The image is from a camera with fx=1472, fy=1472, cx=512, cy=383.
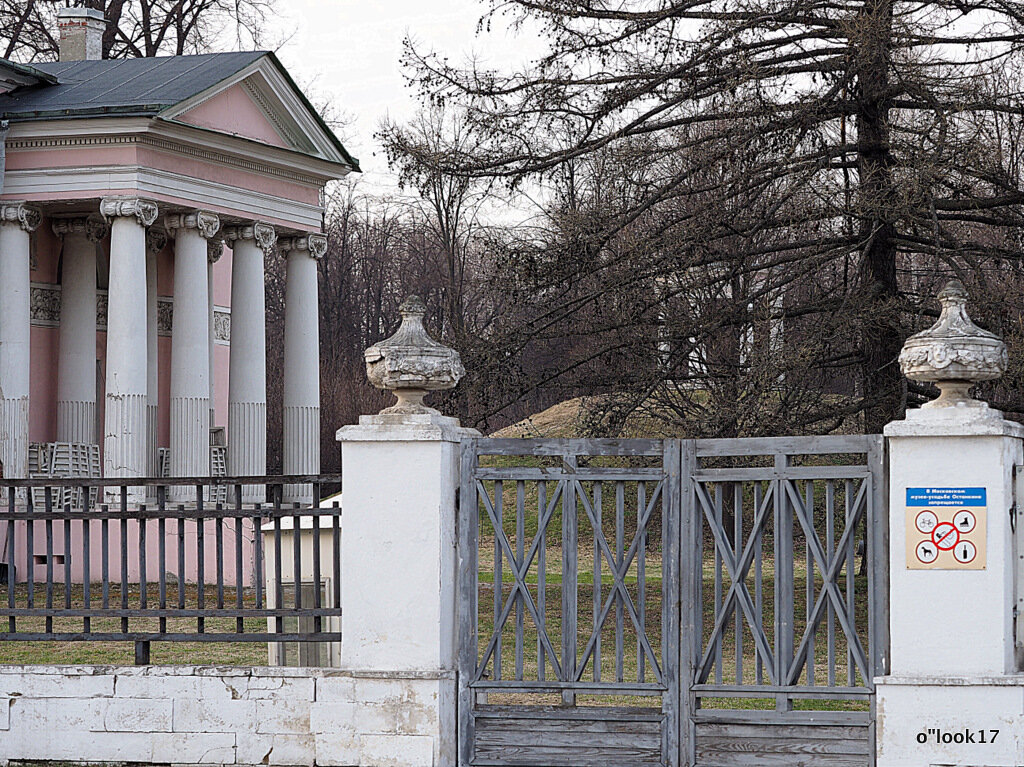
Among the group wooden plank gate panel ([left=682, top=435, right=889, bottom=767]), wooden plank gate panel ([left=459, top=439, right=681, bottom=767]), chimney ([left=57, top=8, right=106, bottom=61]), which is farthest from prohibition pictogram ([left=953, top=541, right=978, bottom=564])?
chimney ([left=57, top=8, right=106, bottom=61])

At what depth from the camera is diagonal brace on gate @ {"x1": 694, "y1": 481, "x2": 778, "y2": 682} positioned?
7504mm

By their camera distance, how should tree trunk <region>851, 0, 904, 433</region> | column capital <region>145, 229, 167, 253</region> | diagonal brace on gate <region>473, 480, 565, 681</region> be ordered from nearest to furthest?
diagonal brace on gate <region>473, 480, 565, 681</region> < tree trunk <region>851, 0, 904, 433</region> < column capital <region>145, 229, 167, 253</region>

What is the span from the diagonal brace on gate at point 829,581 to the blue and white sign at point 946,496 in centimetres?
25

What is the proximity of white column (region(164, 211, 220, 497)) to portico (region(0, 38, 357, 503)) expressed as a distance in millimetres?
22

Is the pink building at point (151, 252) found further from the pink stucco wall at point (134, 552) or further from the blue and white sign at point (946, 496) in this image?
the blue and white sign at point (946, 496)

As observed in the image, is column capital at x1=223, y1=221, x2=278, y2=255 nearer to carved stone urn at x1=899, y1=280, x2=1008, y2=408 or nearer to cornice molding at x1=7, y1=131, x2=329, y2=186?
cornice molding at x1=7, y1=131, x2=329, y2=186

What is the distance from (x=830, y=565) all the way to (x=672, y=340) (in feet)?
24.0

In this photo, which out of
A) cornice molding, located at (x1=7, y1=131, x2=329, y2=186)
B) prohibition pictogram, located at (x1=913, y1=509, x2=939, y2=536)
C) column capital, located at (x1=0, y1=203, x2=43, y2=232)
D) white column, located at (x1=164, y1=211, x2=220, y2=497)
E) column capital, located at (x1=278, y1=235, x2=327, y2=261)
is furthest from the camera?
column capital, located at (x1=278, y1=235, x2=327, y2=261)

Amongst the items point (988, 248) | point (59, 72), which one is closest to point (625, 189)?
point (988, 248)

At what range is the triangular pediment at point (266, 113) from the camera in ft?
65.5

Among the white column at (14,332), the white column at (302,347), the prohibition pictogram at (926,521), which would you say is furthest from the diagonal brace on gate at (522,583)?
the white column at (302,347)

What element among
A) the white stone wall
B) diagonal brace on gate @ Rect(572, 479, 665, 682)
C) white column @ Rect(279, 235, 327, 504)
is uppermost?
white column @ Rect(279, 235, 327, 504)

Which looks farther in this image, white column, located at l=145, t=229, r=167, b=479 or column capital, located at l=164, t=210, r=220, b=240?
white column, located at l=145, t=229, r=167, b=479

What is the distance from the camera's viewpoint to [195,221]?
64.0 feet
